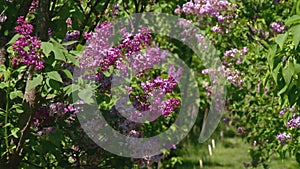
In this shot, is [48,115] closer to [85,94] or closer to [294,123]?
[85,94]

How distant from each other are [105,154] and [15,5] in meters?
0.92

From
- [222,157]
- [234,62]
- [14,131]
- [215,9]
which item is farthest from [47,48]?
[222,157]

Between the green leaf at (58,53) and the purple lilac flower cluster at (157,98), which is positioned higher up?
the green leaf at (58,53)

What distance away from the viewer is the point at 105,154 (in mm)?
3229

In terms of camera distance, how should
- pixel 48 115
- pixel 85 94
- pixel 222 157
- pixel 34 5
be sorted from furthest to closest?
pixel 222 157
pixel 34 5
pixel 48 115
pixel 85 94

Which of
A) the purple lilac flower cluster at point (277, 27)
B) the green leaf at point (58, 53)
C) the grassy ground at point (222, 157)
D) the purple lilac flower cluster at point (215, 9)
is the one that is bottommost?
the grassy ground at point (222, 157)

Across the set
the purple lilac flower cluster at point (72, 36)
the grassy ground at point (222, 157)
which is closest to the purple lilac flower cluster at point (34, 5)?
the purple lilac flower cluster at point (72, 36)

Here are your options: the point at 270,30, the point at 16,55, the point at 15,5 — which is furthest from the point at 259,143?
the point at 16,55

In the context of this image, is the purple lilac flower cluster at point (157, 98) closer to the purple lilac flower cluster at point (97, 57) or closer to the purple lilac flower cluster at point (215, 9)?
the purple lilac flower cluster at point (97, 57)

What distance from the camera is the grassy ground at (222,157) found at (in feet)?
29.2

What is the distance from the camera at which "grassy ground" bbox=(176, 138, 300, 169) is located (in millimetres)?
8914

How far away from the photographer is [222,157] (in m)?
9.88

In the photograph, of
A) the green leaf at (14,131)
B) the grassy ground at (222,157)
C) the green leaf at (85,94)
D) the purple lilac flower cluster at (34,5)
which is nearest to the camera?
the green leaf at (85,94)

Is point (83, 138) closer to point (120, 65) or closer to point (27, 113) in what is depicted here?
point (27, 113)
